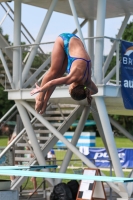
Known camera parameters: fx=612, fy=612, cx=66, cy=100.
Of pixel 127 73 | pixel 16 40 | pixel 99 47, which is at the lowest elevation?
pixel 127 73

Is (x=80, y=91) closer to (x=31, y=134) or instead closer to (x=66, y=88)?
(x=66, y=88)

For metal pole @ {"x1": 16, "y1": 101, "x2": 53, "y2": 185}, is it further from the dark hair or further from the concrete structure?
the dark hair

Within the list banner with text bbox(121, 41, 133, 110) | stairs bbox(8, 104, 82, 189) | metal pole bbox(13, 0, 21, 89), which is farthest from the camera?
stairs bbox(8, 104, 82, 189)

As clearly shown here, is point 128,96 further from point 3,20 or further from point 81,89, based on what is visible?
point 81,89

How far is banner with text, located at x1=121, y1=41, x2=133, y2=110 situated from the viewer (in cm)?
1681

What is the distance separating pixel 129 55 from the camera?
17.0 metres

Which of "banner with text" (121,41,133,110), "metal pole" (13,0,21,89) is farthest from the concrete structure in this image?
"banner with text" (121,41,133,110)

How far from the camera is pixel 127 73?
17.0m

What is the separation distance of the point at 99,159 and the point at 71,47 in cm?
2627

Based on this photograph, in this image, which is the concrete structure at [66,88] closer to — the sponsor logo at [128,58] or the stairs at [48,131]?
the stairs at [48,131]

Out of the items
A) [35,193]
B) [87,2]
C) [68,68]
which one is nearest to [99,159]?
[35,193]

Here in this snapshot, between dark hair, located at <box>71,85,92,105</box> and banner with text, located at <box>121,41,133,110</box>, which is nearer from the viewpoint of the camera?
dark hair, located at <box>71,85,92,105</box>

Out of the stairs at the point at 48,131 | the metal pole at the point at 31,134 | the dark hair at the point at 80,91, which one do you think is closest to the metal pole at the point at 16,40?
the metal pole at the point at 31,134

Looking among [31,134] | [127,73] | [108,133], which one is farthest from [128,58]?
[31,134]
